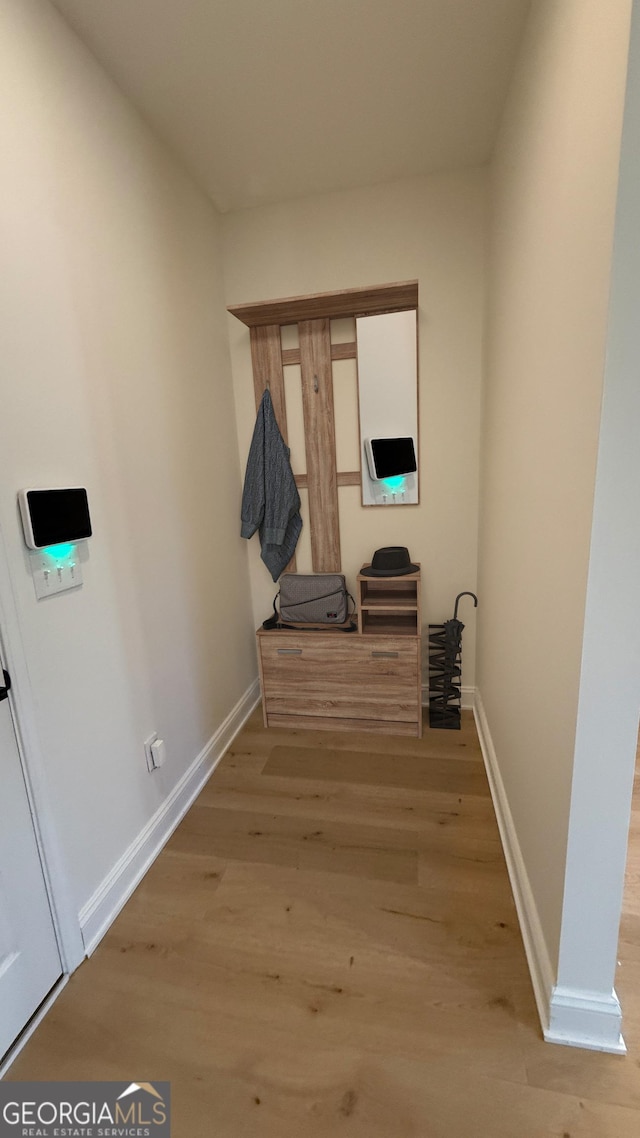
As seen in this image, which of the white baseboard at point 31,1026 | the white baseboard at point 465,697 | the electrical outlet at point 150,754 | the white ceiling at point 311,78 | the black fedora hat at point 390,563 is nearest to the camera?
the white baseboard at point 31,1026

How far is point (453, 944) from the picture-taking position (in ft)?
4.30

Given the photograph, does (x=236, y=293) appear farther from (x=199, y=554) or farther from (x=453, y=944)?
(x=453, y=944)

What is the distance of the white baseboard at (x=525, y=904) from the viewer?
113 cm

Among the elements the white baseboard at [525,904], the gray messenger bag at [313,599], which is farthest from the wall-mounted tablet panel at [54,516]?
the white baseboard at [525,904]

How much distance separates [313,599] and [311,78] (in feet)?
6.60

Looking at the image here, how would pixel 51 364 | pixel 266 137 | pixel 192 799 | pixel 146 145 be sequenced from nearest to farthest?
1. pixel 51 364
2. pixel 146 145
3. pixel 266 137
4. pixel 192 799

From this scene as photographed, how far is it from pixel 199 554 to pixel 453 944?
65.4 inches

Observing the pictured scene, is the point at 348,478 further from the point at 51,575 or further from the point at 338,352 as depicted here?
the point at 51,575

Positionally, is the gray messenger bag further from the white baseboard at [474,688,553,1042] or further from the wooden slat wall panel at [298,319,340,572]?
the white baseboard at [474,688,553,1042]

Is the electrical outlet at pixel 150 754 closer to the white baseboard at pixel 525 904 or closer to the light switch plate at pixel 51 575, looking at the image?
the light switch plate at pixel 51 575

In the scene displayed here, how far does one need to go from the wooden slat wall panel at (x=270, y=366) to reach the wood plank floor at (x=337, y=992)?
195cm

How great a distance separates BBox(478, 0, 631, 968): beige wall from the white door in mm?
1307

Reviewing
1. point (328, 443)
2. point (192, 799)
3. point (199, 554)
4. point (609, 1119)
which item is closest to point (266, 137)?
point (328, 443)

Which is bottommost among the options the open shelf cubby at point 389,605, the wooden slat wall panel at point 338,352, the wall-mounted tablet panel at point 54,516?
the open shelf cubby at point 389,605
